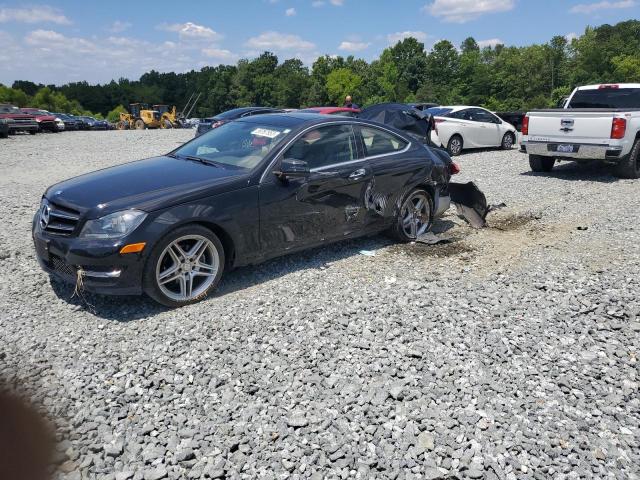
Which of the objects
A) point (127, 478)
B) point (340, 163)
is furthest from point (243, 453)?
point (340, 163)

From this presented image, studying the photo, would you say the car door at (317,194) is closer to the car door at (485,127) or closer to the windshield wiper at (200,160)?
the windshield wiper at (200,160)

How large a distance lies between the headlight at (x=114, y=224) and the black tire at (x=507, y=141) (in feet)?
48.1

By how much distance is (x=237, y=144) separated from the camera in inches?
218

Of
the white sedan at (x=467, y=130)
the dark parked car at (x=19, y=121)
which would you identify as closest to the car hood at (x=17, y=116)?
the dark parked car at (x=19, y=121)

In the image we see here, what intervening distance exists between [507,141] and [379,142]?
478 inches

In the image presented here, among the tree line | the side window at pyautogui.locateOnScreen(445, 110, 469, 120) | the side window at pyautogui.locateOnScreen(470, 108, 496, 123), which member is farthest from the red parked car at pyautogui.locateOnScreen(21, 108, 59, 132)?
the tree line

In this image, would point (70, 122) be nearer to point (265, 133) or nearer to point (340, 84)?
point (265, 133)

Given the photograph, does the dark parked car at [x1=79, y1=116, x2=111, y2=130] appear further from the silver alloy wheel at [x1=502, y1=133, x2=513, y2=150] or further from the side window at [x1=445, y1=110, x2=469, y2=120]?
the silver alloy wheel at [x1=502, y1=133, x2=513, y2=150]

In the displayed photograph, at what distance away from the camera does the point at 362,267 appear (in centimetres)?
561

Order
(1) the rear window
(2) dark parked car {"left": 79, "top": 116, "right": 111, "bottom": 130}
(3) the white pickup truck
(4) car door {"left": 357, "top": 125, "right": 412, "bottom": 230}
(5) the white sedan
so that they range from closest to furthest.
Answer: (4) car door {"left": 357, "top": 125, "right": 412, "bottom": 230} → (3) the white pickup truck → (1) the rear window → (5) the white sedan → (2) dark parked car {"left": 79, "top": 116, "right": 111, "bottom": 130}

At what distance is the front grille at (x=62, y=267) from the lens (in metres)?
4.33

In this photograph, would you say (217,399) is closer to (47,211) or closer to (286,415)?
(286,415)

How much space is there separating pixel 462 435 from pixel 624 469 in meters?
0.83

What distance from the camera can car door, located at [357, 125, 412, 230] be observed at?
5953 mm
